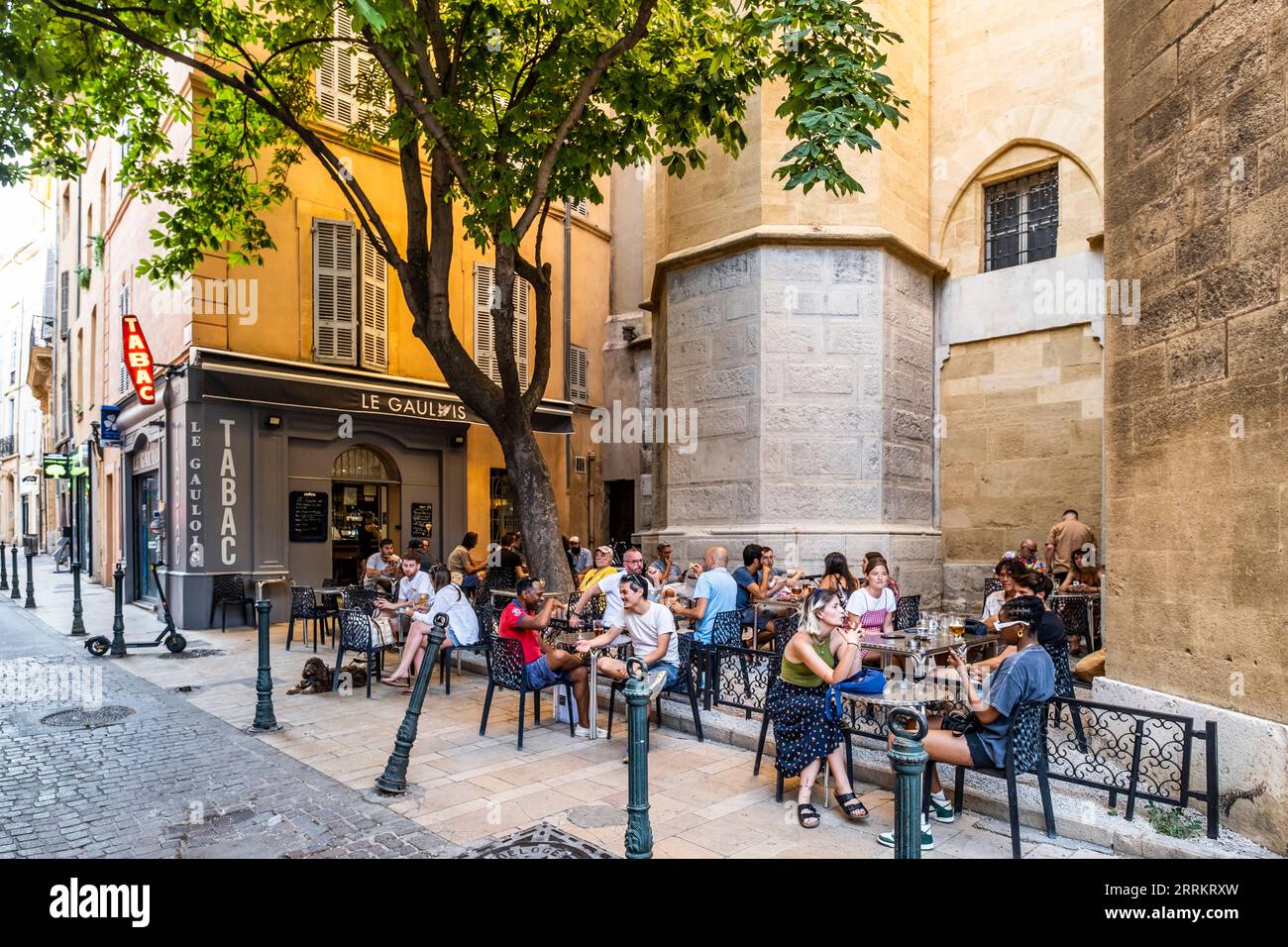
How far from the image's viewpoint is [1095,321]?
11.6 metres

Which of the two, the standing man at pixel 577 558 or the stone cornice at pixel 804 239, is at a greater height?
the stone cornice at pixel 804 239

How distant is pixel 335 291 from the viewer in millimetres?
14484

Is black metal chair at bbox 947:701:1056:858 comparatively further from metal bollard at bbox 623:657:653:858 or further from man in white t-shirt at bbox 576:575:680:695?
man in white t-shirt at bbox 576:575:680:695

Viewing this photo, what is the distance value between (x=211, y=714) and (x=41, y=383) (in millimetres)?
30045

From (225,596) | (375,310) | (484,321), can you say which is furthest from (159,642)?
(484,321)

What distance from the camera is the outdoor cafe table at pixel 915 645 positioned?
6.16m

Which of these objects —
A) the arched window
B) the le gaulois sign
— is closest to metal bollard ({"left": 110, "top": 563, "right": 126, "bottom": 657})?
the le gaulois sign

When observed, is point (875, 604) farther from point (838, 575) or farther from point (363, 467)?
point (363, 467)

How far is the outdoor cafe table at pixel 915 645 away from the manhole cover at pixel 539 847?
2.61 m

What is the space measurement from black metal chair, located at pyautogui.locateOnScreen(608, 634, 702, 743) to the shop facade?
8.66 metres

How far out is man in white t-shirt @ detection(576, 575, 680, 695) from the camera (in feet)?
21.4

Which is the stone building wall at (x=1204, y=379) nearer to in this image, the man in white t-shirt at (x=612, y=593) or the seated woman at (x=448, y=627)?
the man in white t-shirt at (x=612, y=593)

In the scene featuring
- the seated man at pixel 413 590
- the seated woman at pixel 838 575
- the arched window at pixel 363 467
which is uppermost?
the arched window at pixel 363 467

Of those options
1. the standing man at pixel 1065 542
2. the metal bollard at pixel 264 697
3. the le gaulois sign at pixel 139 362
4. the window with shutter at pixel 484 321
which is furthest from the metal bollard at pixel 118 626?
the standing man at pixel 1065 542
